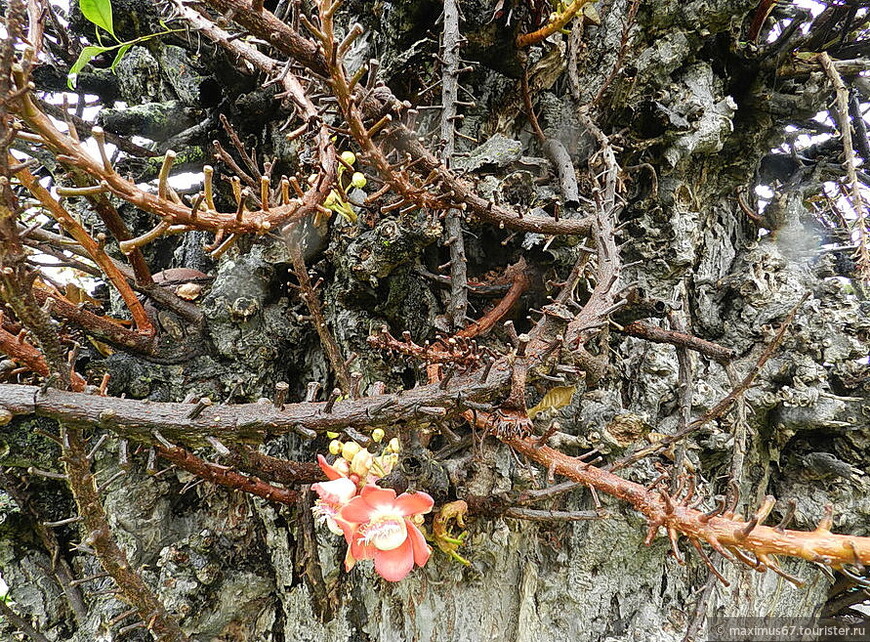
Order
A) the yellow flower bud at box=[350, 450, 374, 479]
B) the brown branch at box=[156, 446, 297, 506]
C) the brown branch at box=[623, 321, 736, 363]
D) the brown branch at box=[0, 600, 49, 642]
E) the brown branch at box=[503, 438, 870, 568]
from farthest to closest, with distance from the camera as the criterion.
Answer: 1. the brown branch at box=[0, 600, 49, 642]
2. the brown branch at box=[623, 321, 736, 363]
3. the brown branch at box=[156, 446, 297, 506]
4. the yellow flower bud at box=[350, 450, 374, 479]
5. the brown branch at box=[503, 438, 870, 568]

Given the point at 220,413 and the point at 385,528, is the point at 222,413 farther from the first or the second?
the point at 385,528

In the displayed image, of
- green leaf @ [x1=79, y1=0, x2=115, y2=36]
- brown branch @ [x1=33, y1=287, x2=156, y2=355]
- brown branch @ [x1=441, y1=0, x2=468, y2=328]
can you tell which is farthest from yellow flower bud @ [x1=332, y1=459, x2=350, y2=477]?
green leaf @ [x1=79, y1=0, x2=115, y2=36]

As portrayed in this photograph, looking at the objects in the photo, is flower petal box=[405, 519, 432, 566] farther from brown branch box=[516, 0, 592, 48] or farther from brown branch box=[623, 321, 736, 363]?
brown branch box=[516, 0, 592, 48]

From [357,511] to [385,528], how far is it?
0.13 feet

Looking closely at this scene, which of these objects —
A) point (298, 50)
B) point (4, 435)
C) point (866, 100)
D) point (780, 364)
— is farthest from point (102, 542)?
point (866, 100)

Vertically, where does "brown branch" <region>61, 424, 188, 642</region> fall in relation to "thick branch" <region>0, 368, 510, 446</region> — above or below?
below

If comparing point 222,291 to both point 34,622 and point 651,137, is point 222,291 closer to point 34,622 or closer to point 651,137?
point 34,622

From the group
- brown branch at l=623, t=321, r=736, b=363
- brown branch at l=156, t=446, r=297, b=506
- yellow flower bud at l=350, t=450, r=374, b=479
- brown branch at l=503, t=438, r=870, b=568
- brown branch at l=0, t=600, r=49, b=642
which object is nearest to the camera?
brown branch at l=503, t=438, r=870, b=568

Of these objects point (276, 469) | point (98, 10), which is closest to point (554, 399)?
point (276, 469)

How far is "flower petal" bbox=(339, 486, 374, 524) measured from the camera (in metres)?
0.54

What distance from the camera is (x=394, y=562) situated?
0.57 m

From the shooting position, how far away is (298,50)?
1.83 ft

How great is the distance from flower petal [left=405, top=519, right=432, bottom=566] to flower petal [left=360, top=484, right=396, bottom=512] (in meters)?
0.03

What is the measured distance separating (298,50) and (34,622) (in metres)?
1.28
